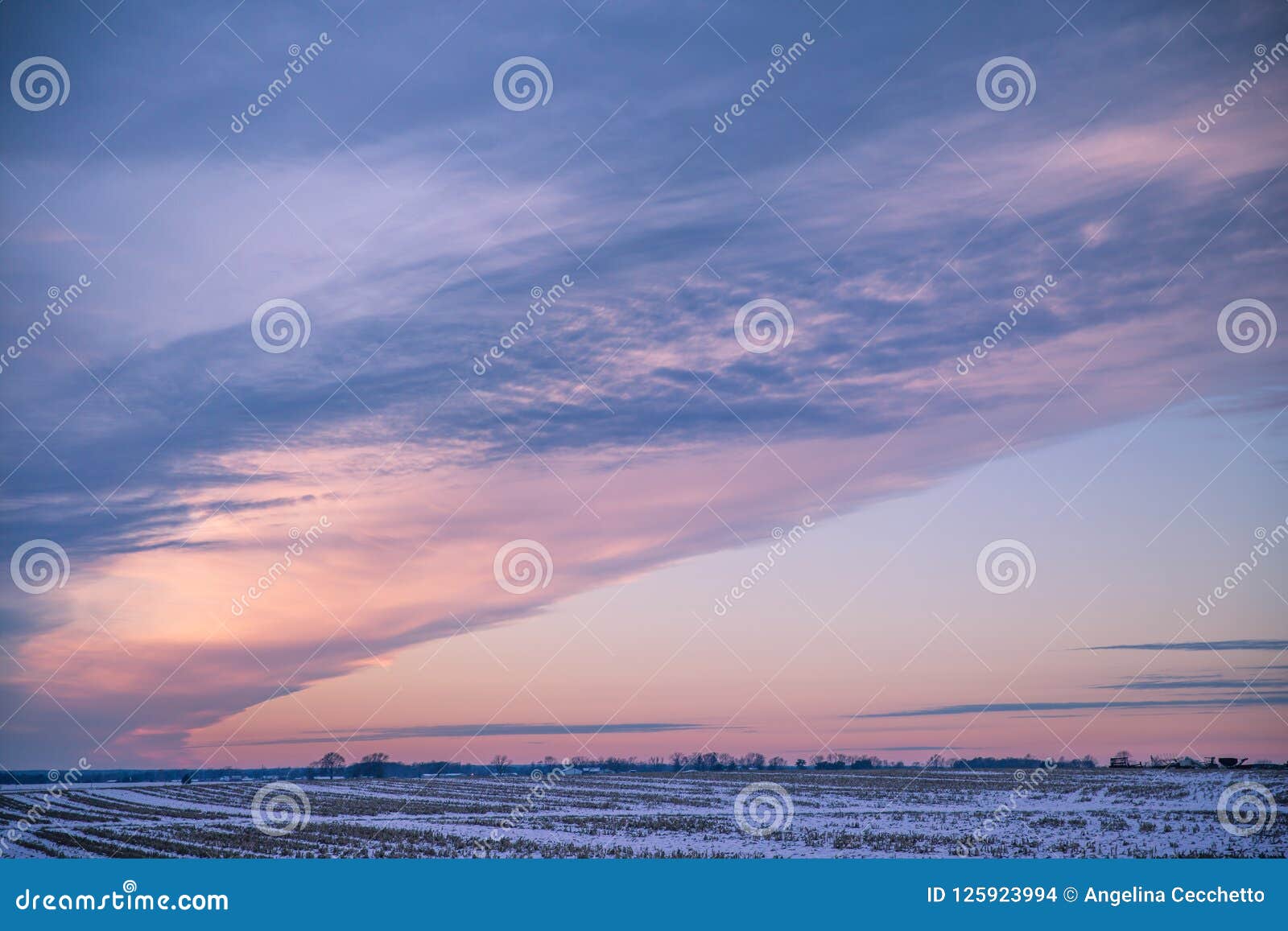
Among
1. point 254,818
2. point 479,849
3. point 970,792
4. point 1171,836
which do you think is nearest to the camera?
point 479,849

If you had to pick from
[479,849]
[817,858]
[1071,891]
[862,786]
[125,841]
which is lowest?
[1071,891]

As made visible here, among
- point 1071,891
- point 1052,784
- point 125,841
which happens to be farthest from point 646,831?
point 1052,784

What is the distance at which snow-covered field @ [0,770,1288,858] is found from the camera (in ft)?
101

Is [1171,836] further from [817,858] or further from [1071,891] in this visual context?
[1071,891]

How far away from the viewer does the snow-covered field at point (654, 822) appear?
30797 mm

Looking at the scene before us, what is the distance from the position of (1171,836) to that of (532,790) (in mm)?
43231

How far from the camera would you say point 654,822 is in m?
41.4

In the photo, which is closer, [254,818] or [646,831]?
[646,831]

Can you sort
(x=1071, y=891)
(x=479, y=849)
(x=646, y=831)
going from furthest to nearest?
1. (x=646, y=831)
2. (x=479, y=849)
3. (x=1071, y=891)

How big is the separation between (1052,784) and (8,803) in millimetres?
62229

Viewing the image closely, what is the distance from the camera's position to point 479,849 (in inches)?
1226

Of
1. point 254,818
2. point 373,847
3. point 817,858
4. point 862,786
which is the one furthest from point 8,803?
point 862,786

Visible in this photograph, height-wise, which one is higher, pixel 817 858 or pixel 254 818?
pixel 254 818

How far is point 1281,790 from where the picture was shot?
53688 mm
